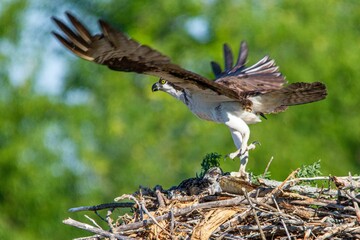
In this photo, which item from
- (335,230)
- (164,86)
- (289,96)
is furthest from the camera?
(164,86)

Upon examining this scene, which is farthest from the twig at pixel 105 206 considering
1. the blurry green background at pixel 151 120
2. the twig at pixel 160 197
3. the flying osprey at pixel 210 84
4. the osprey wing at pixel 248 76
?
the blurry green background at pixel 151 120

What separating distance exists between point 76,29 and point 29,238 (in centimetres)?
1318

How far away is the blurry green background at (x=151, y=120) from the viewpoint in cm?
2091

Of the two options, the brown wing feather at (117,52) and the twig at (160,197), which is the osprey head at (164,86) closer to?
the brown wing feather at (117,52)

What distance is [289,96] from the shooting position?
9.75 meters

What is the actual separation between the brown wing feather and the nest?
36.3 inches

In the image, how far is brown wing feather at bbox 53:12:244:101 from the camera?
8484 millimetres

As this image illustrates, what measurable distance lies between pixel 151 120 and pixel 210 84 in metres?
13.7

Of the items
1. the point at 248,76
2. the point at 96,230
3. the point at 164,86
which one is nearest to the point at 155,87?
the point at 164,86

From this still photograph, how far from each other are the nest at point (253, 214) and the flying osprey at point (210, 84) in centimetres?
48

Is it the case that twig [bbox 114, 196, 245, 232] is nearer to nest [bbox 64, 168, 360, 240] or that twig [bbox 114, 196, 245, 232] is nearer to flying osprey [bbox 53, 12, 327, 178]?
nest [bbox 64, 168, 360, 240]

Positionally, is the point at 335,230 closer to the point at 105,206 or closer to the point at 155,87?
the point at 105,206

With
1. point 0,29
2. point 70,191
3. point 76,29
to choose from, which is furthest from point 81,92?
point 76,29

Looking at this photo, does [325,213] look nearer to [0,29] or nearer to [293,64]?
[293,64]
